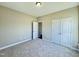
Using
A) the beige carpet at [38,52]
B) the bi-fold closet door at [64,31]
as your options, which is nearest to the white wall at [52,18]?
the bi-fold closet door at [64,31]

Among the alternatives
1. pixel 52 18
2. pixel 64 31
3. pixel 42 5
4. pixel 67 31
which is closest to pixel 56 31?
pixel 64 31

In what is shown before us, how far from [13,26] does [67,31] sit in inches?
145

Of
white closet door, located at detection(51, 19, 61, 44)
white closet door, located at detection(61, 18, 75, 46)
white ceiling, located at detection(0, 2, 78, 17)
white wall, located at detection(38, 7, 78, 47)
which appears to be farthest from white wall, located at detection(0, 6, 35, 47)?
white closet door, located at detection(61, 18, 75, 46)

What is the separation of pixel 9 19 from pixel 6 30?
74 centimetres

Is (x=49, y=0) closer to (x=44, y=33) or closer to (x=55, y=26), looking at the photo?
(x=55, y=26)

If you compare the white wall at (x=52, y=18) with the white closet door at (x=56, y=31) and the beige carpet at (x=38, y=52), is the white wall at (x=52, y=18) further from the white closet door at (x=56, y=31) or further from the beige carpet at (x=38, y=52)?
the beige carpet at (x=38, y=52)

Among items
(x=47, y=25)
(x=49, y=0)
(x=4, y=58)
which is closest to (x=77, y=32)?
(x=49, y=0)

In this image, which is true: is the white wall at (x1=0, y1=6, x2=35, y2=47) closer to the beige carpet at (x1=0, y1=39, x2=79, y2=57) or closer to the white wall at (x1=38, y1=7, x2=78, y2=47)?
the beige carpet at (x1=0, y1=39, x2=79, y2=57)

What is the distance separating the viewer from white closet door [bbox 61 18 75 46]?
227 inches

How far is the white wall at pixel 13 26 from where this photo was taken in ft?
17.6

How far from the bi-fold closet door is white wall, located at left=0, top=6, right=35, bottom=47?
239 centimetres

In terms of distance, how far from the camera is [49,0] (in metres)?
4.21

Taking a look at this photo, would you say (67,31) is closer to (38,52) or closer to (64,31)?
(64,31)

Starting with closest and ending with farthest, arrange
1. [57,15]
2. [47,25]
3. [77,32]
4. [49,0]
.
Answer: [49,0], [77,32], [57,15], [47,25]
